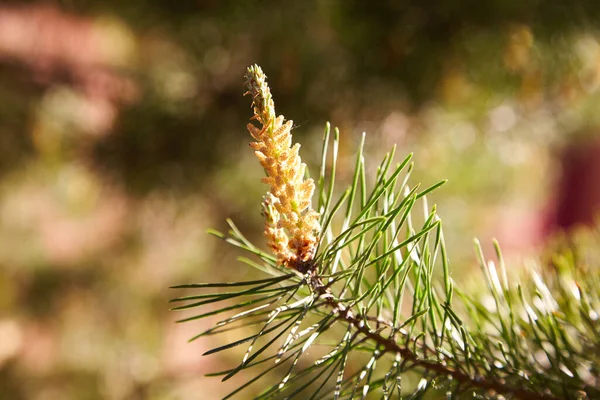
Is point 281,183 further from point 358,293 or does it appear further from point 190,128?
point 190,128

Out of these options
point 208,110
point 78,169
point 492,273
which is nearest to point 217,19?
point 208,110

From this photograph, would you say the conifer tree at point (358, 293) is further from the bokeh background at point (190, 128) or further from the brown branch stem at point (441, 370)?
the bokeh background at point (190, 128)

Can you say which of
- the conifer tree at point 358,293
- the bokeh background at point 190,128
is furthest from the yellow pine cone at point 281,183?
the bokeh background at point 190,128

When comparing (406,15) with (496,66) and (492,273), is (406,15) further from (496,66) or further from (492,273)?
(492,273)

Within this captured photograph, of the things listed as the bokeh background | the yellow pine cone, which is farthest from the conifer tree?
the bokeh background

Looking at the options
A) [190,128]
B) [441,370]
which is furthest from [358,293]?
[190,128]

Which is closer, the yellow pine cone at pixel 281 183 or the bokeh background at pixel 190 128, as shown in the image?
the yellow pine cone at pixel 281 183
